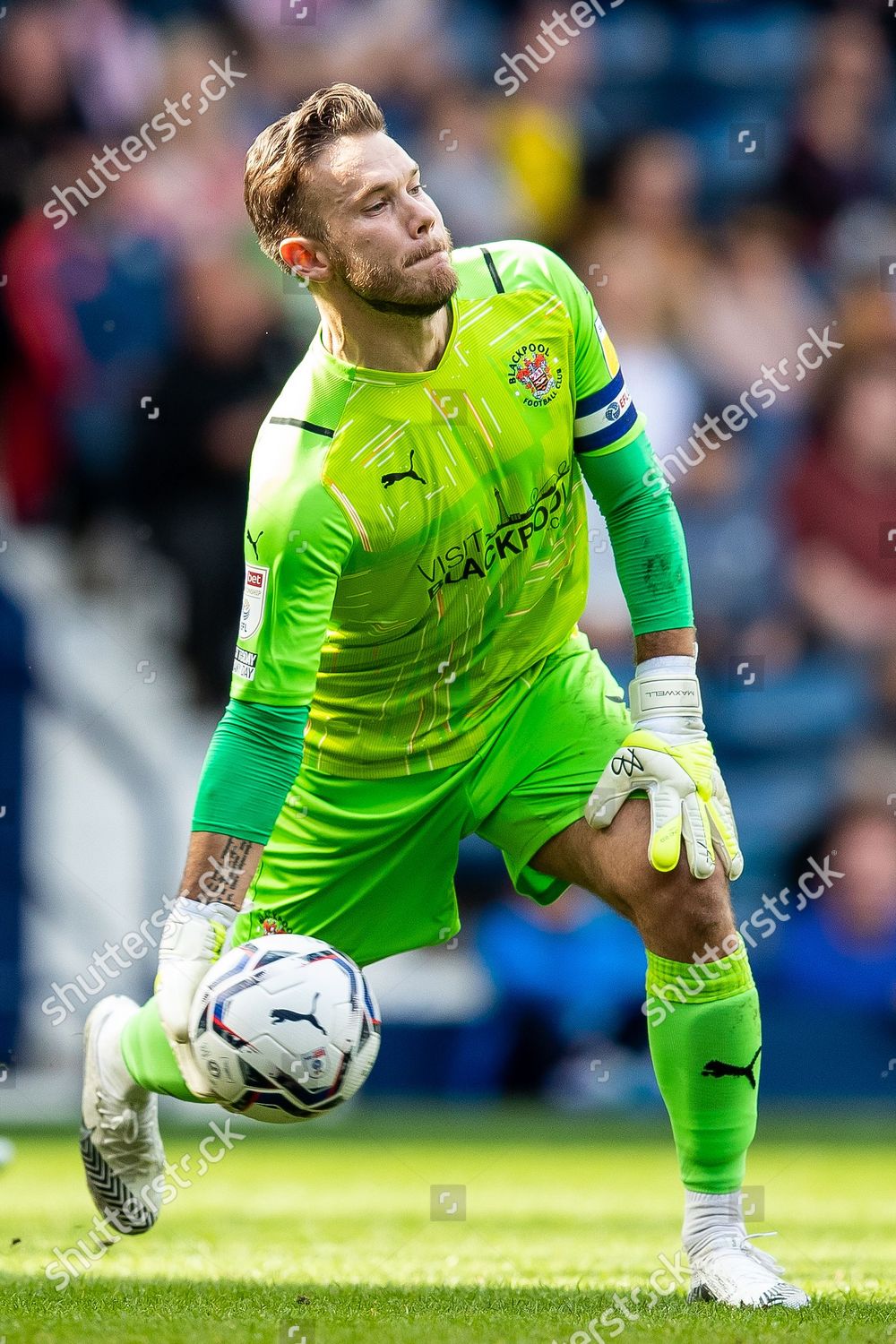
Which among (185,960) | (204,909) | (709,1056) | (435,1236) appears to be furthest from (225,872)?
(435,1236)

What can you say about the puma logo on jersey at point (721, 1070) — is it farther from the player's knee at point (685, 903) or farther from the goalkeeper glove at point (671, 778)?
the goalkeeper glove at point (671, 778)

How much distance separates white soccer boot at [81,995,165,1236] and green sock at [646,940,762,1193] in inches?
54.8

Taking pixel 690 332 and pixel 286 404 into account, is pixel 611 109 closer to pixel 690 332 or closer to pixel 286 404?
pixel 690 332

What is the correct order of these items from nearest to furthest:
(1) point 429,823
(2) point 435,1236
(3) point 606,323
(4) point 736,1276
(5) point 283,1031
Answer: 1. (5) point 283,1031
2. (4) point 736,1276
3. (1) point 429,823
4. (2) point 435,1236
5. (3) point 606,323

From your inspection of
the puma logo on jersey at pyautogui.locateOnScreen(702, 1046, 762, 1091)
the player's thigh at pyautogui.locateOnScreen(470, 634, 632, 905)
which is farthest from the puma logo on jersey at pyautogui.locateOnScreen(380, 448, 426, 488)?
the puma logo on jersey at pyautogui.locateOnScreen(702, 1046, 762, 1091)

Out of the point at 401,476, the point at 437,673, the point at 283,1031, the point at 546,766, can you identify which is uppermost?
the point at 401,476

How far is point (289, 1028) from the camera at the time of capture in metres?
3.73

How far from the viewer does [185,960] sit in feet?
13.4

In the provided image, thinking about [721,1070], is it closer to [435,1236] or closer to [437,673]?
[437,673]

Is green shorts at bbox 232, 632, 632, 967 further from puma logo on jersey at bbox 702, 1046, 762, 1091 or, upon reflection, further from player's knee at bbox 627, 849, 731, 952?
puma logo on jersey at bbox 702, 1046, 762, 1091

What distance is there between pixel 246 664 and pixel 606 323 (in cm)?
522

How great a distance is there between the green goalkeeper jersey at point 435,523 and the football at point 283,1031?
1.91ft

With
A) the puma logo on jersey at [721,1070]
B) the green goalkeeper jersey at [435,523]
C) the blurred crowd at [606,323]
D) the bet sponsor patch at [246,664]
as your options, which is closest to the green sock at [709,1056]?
the puma logo on jersey at [721,1070]

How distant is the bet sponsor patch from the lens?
410cm
